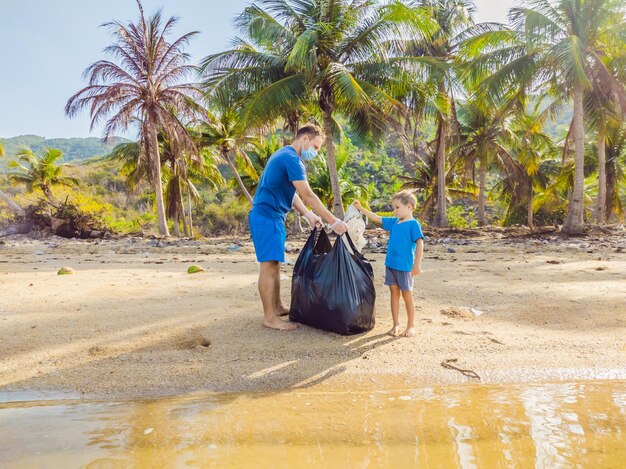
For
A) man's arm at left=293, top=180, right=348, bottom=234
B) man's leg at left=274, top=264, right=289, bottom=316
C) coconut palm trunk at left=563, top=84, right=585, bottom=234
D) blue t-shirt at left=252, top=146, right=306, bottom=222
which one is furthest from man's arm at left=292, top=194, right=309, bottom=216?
coconut palm trunk at left=563, top=84, right=585, bottom=234

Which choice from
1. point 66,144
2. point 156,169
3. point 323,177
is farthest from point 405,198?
point 66,144

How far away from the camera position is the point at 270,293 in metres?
3.53

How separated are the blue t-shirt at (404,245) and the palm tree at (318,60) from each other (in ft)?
30.3

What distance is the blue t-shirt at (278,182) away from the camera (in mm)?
3369

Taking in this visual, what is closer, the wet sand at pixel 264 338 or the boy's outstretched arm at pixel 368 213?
the wet sand at pixel 264 338

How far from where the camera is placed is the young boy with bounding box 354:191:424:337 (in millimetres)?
3484

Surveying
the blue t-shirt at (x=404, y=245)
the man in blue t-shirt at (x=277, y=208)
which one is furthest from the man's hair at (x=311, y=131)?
the blue t-shirt at (x=404, y=245)

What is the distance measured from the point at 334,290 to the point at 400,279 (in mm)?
572

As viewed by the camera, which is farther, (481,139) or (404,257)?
(481,139)

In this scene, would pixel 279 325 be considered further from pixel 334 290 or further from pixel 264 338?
pixel 334 290

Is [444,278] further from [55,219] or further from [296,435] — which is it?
[55,219]

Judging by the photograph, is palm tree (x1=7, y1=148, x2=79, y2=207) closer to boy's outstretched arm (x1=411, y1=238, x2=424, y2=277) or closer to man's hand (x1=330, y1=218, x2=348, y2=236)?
man's hand (x1=330, y1=218, x2=348, y2=236)

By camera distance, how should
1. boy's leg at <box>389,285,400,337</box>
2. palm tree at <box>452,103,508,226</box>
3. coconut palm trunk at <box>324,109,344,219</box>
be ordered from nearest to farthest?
boy's leg at <box>389,285,400,337</box>
coconut palm trunk at <box>324,109,344,219</box>
palm tree at <box>452,103,508,226</box>

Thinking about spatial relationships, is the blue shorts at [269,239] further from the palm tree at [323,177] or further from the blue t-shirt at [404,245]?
the palm tree at [323,177]
